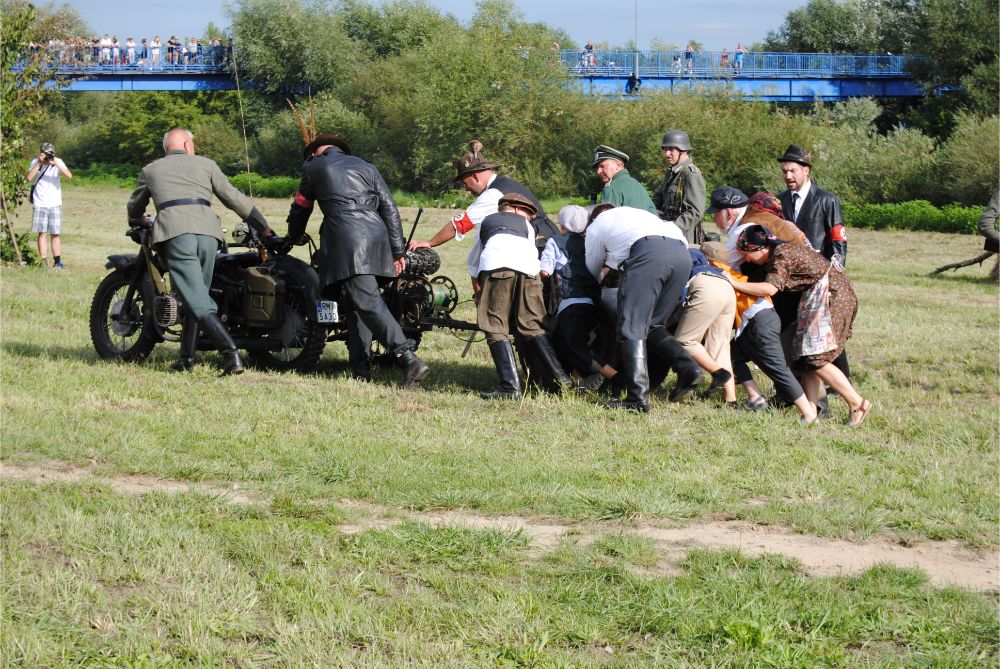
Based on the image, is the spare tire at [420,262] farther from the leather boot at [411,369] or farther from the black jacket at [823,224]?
the black jacket at [823,224]

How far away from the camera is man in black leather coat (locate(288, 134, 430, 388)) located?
9109mm

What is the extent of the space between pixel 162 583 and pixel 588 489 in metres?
2.32

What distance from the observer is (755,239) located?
27.4 feet

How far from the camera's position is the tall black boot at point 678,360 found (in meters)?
8.41

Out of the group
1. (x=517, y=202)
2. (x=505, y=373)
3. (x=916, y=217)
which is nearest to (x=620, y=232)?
(x=517, y=202)

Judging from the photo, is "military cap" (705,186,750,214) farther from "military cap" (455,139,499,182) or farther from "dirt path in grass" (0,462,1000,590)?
"dirt path in grass" (0,462,1000,590)

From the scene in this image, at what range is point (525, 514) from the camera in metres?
5.84

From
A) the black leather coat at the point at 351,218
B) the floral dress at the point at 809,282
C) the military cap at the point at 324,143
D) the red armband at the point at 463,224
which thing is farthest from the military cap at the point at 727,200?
the military cap at the point at 324,143

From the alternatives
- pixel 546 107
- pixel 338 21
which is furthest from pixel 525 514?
pixel 338 21

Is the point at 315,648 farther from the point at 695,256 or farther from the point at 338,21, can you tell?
the point at 338,21

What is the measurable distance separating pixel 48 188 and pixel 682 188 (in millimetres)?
10807

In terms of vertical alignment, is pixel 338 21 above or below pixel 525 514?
above

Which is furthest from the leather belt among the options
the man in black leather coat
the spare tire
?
the spare tire

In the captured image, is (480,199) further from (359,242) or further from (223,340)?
(223,340)
